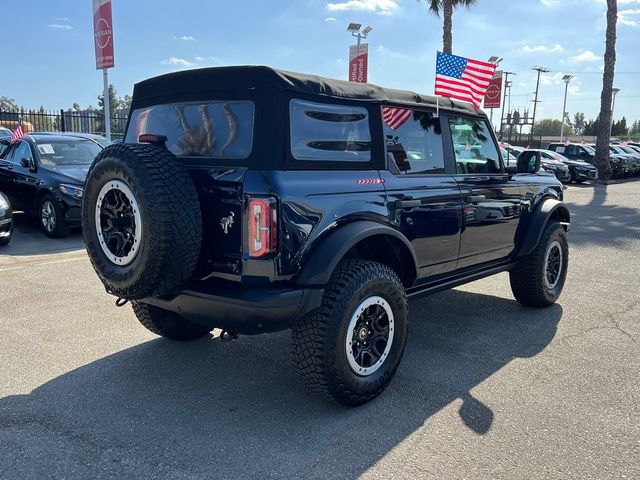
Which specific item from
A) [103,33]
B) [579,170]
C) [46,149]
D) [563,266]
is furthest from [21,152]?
[579,170]

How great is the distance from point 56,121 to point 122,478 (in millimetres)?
21899

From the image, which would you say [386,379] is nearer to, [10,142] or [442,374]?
[442,374]

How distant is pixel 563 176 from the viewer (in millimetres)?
22375

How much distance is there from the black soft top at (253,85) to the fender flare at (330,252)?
2.80ft

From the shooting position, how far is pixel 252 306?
9.25 ft

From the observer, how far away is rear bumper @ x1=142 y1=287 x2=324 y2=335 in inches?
111

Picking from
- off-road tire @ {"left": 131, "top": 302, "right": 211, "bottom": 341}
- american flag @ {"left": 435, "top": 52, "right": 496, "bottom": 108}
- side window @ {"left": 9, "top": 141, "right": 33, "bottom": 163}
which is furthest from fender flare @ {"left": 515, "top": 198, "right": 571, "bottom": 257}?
side window @ {"left": 9, "top": 141, "right": 33, "bottom": 163}

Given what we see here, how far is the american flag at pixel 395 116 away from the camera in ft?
12.1

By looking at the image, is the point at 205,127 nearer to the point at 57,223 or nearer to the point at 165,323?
the point at 165,323

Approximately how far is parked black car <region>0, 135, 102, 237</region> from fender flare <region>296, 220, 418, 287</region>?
651cm

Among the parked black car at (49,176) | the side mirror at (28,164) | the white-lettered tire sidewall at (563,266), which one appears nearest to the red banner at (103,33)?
the parked black car at (49,176)

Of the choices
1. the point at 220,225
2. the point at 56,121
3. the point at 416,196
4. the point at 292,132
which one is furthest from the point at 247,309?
the point at 56,121

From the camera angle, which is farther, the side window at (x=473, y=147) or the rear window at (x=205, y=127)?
the side window at (x=473, y=147)

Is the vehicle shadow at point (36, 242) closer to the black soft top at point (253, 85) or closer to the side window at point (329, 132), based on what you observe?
the black soft top at point (253, 85)
